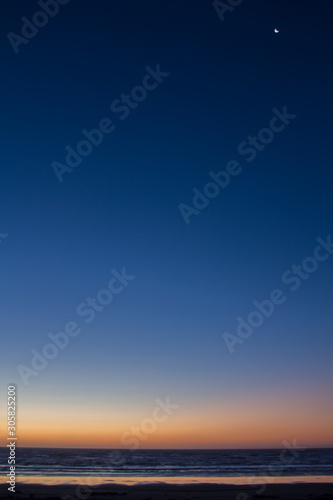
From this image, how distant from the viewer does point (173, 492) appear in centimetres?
2236

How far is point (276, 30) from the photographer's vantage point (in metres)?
19.4

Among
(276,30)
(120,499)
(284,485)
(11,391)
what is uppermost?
(276,30)

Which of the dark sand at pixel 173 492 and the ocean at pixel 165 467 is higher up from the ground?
the dark sand at pixel 173 492

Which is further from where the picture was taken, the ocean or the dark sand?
the ocean

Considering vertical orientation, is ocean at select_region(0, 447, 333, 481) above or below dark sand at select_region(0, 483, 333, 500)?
below

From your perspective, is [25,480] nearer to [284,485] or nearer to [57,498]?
[57,498]

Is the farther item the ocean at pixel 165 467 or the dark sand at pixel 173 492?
the ocean at pixel 165 467

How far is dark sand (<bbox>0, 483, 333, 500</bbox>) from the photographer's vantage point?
1998 centimetres

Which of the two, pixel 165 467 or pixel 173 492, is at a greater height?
pixel 173 492

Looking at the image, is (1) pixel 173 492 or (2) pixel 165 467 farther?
(2) pixel 165 467

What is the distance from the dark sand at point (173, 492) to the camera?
787 inches

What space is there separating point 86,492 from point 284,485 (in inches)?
456

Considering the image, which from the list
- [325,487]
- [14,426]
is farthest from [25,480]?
[325,487]

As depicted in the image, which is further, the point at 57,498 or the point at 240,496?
the point at 240,496
